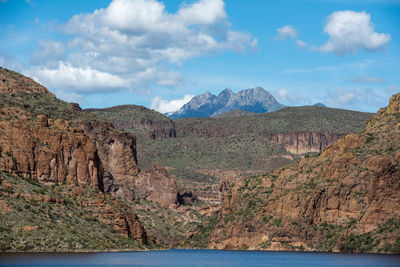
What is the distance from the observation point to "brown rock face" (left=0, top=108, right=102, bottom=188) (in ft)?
480

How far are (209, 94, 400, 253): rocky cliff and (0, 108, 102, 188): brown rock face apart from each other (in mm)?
42079

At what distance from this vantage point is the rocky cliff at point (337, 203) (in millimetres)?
164875

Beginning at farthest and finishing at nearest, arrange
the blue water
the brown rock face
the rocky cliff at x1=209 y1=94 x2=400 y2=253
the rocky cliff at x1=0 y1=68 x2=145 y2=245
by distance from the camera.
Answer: the rocky cliff at x1=209 y1=94 x2=400 y2=253 < the rocky cliff at x1=0 y1=68 x2=145 y2=245 < the brown rock face < the blue water

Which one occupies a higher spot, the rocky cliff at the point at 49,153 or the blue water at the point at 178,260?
the rocky cliff at the point at 49,153

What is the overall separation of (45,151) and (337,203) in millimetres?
60948

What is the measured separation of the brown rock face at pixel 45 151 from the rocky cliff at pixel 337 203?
42.1m

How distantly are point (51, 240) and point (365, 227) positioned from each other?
64466mm

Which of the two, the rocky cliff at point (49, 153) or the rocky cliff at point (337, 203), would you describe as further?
the rocky cliff at point (337, 203)

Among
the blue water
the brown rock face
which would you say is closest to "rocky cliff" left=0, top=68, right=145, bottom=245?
the brown rock face

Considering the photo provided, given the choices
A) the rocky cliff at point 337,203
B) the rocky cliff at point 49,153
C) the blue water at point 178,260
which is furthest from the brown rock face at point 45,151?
the rocky cliff at point 337,203

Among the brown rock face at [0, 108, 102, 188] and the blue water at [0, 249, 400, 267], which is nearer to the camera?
the blue water at [0, 249, 400, 267]

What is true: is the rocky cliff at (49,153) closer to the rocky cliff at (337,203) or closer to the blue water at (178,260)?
the blue water at (178,260)

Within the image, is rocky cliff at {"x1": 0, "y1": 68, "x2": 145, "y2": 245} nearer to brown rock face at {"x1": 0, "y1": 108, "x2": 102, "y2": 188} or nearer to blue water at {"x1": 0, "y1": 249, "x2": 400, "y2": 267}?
brown rock face at {"x1": 0, "y1": 108, "x2": 102, "y2": 188}

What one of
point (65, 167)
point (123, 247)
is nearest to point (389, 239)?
point (123, 247)
